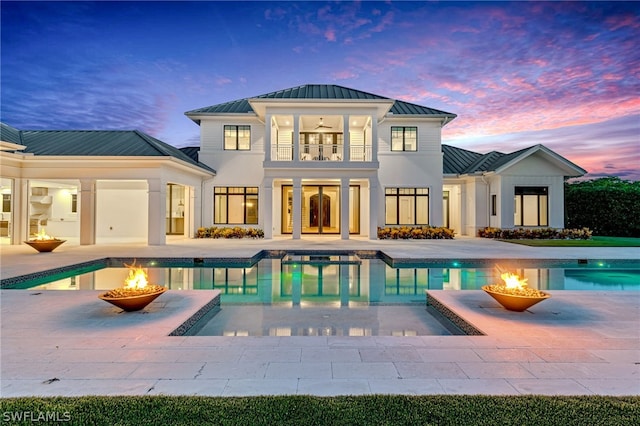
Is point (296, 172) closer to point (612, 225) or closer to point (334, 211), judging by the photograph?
point (334, 211)

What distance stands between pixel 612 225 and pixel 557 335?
22007 mm

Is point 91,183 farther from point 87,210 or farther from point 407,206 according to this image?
point 407,206

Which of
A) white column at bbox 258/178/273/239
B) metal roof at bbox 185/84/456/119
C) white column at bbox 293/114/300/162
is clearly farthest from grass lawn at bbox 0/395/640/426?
metal roof at bbox 185/84/456/119

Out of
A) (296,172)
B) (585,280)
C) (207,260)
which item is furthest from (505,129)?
(207,260)

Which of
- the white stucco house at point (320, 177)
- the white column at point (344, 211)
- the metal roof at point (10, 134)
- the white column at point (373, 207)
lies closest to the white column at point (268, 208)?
the white stucco house at point (320, 177)

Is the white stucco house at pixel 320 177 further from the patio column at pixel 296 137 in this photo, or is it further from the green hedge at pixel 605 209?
the green hedge at pixel 605 209

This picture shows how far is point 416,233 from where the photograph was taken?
1795 cm

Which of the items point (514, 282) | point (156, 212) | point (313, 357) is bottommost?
point (313, 357)

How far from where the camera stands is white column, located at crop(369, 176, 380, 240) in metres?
17.0

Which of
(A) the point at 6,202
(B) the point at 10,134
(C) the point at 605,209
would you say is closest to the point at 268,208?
(B) the point at 10,134

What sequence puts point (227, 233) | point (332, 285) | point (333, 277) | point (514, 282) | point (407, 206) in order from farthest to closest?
1. point (407, 206)
2. point (227, 233)
3. point (333, 277)
4. point (332, 285)
5. point (514, 282)

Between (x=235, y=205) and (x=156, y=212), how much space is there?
5169 mm

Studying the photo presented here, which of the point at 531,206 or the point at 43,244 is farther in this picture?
the point at 531,206

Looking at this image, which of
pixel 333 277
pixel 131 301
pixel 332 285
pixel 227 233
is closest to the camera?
pixel 131 301
